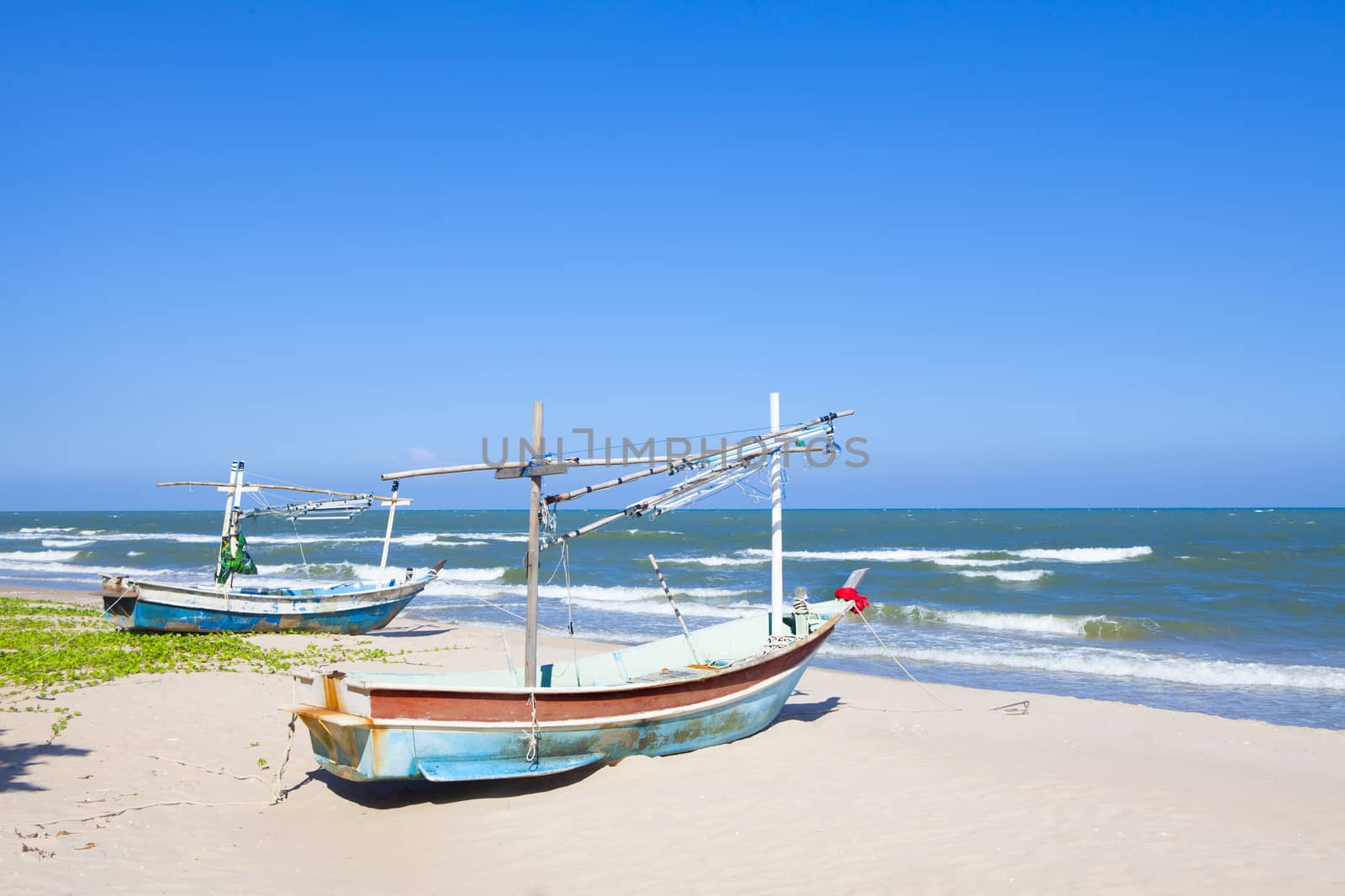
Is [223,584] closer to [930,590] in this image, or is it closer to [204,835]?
[204,835]

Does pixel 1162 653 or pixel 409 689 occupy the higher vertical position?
pixel 409 689

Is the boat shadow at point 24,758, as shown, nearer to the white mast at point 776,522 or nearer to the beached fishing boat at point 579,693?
the beached fishing boat at point 579,693

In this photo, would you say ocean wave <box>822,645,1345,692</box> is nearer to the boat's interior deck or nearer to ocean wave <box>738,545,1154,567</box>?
the boat's interior deck

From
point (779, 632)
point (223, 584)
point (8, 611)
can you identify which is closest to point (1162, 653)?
point (779, 632)

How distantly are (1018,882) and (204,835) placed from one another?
597 cm

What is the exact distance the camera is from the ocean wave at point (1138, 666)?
15.2 m

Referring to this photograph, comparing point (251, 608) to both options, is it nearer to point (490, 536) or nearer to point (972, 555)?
point (972, 555)

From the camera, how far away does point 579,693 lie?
8.44 metres

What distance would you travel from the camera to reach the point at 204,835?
6980 mm

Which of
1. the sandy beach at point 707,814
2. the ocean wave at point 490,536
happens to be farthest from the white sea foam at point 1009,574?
the ocean wave at point 490,536

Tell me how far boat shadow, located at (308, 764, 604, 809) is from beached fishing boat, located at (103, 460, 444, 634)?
10148mm

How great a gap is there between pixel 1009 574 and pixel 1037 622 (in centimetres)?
1200

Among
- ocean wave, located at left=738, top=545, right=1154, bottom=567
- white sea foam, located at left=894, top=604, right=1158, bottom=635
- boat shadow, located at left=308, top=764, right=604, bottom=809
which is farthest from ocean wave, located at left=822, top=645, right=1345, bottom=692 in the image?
ocean wave, located at left=738, top=545, right=1154, bottom=567

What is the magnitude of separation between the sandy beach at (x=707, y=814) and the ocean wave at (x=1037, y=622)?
9.72 metres
